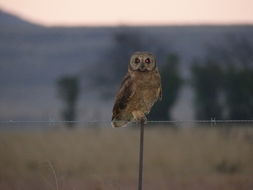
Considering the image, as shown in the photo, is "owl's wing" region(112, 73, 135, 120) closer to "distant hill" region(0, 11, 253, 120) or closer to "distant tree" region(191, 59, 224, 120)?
"distant tree" region(191, 59, 224, 120)

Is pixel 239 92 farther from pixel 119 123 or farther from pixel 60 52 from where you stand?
pixel 60 52

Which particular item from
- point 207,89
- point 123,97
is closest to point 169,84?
point 207,89

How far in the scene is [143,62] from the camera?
32.9 feet

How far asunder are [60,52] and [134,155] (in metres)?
48.2

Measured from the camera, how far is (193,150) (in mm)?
20672

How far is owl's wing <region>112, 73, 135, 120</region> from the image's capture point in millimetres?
10062

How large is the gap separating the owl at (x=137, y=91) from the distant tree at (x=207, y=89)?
18201 mm

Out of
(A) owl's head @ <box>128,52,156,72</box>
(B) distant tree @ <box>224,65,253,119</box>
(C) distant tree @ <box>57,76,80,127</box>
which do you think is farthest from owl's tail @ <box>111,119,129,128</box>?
(C) distant tree @ <box>57,76,80,127</box>

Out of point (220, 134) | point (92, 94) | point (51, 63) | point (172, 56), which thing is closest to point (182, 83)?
point (172, 56)

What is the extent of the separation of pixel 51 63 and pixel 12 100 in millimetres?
16407

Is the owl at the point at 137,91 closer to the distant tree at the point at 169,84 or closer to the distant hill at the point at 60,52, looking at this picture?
the distant tree at the point at 169,84

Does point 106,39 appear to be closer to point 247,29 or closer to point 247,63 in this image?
point 247,29

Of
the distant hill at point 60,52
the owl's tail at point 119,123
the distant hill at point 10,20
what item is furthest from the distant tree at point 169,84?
the distant hill at point 10,20

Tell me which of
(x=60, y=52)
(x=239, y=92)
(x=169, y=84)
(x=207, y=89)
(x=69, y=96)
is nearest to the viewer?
(x=239, y=92)
